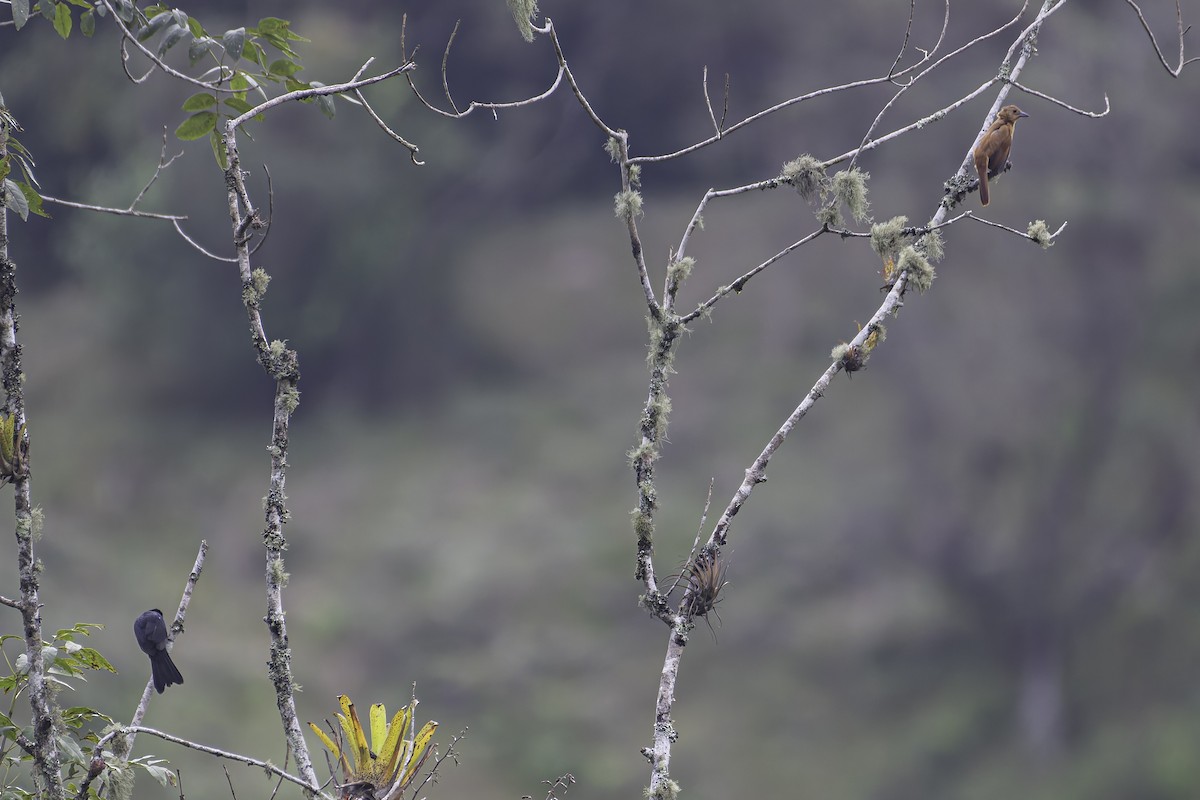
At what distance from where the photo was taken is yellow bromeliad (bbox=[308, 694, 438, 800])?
3018mm

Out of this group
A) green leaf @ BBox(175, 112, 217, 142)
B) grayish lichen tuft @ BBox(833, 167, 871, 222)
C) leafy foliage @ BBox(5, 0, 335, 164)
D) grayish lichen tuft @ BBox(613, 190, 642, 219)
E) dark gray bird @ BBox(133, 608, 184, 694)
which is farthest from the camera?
dark gray bird @ BBox(133, 608, 184, 694)

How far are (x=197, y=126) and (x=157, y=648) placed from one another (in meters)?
2.16

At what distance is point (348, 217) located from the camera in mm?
19188

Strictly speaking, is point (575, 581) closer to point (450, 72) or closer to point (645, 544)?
point (450, 72)

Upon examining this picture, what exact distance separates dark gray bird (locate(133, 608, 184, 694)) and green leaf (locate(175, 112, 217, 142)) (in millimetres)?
1891

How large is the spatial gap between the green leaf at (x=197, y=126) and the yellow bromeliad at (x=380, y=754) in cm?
166

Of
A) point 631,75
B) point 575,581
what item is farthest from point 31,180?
point 631,75

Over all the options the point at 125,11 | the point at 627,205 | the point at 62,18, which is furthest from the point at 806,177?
the point at 62,18

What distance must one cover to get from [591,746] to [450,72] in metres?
11.7

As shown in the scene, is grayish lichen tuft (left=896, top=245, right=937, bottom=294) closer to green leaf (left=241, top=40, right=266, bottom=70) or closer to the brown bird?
the brown bird

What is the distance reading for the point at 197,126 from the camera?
11.4 ft

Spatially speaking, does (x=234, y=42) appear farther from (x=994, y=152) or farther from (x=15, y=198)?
(x=994, y=152)

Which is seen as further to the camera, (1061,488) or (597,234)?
(597,234)

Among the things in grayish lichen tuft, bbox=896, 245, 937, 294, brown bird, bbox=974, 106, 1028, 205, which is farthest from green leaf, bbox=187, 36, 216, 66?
brown bird, bbox=974, 106, 1028, 205
